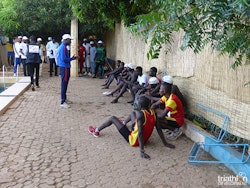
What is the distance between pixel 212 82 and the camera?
15.6 ft

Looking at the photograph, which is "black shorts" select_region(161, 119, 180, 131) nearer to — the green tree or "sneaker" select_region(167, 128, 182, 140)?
"sneaker" select_region(167, 128, 182, 140)

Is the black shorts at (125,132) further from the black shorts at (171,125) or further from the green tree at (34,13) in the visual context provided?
the green tree at (34,13)

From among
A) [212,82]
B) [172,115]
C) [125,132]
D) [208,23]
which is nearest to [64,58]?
[125,132]

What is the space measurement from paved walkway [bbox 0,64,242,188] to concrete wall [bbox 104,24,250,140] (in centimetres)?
74

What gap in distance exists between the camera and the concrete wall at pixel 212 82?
3949 mm

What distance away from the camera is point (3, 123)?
5.50 meters

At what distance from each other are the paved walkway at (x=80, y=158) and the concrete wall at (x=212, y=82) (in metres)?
0.74

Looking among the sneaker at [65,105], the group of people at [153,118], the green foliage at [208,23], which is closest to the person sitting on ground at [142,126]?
the group of people at [153,118]

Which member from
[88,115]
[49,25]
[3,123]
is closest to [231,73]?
[88,115]

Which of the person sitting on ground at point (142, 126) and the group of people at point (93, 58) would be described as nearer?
the person sitting on ground at point (142, 126)

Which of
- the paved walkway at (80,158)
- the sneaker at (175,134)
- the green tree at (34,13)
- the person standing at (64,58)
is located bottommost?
the paved walkway at (80,158)

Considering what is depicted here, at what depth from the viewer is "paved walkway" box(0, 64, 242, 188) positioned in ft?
11.1

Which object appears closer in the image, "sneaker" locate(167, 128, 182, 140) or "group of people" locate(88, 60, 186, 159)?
"group of people" locate(88, 60, 186, 159)

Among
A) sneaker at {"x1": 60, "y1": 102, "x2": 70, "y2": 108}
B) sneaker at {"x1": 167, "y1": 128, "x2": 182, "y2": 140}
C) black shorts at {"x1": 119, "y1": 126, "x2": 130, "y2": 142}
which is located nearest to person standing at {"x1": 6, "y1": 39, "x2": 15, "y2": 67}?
sneaker at {"x1": 60, "y1": 102, "x2": 70, "y2": 108}
